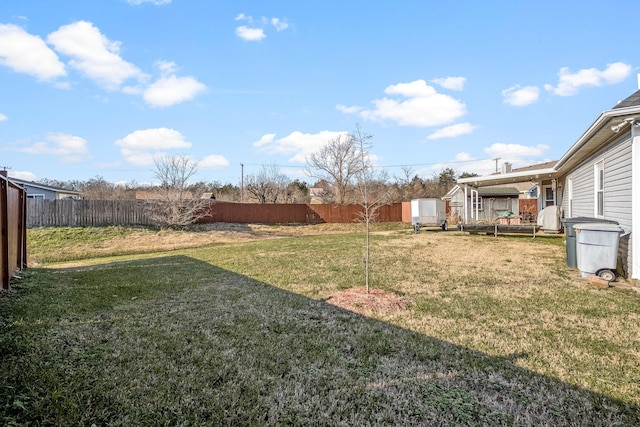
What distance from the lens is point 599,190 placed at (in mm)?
8680

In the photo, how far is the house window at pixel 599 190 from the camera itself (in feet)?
27.9

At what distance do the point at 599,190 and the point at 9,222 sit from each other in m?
13.2

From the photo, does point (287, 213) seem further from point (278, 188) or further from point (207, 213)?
point (278, 188)

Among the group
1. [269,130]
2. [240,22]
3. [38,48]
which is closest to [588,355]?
[240,22]

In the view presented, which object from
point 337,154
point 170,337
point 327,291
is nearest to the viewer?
point 170,337

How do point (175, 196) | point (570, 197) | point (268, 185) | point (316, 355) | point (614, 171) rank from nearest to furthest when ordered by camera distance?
point (316, 355), point (614, 171), point (570, 197), point (175, 196), point (268, 185)

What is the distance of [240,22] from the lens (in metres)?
10.2

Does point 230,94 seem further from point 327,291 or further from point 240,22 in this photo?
point 327,291

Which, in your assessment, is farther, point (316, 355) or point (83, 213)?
point (83, 213)

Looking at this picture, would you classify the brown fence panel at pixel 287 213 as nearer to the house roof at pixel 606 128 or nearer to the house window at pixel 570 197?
the house window at pixel 570 197

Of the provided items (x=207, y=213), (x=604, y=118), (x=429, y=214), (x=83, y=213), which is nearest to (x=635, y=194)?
(x=604, y=118)

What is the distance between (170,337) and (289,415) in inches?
78.8

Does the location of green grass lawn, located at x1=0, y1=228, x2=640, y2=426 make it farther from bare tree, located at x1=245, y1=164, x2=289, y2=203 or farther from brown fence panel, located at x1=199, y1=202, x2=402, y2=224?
bare tree, located at x1=245, y1=164, x2=289, y2=203

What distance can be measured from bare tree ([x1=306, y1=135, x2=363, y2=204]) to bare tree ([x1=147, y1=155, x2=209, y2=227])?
17.6 metres
